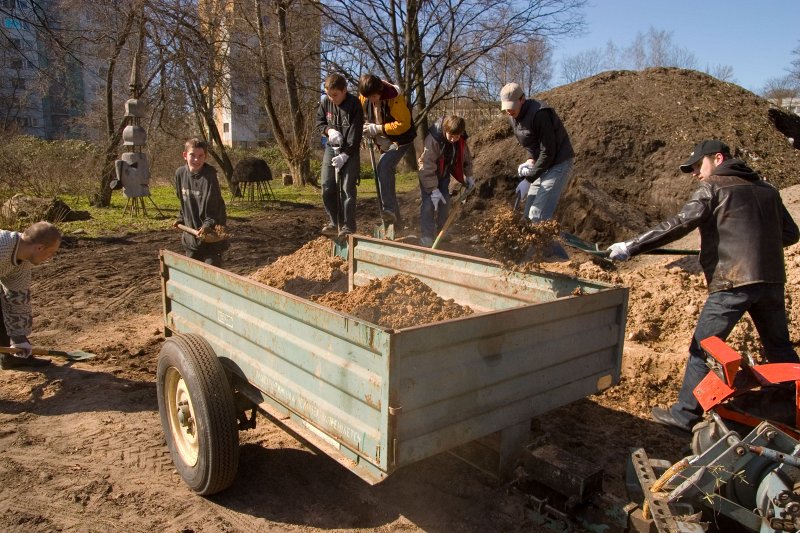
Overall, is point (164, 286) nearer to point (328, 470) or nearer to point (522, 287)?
point (328, 470)

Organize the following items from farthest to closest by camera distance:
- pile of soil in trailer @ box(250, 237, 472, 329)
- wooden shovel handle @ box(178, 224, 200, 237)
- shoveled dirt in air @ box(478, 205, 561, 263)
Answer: wooden shovel handle @ box(178, 224, 200, 237)
shoveled dirt in air @ box(478, 205, 561, 263)
pile of soil in trailer @ box(250, 237, 472, 329)

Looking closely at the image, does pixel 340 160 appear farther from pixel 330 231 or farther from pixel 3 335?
pixel 3 335

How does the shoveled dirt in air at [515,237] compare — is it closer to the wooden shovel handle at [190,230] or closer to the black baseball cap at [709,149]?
the black baseball cap at [709,149]

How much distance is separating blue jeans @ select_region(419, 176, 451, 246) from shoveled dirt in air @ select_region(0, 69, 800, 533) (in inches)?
35.9

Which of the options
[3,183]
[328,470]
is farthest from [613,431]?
[3,183]

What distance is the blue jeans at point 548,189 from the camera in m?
6.01

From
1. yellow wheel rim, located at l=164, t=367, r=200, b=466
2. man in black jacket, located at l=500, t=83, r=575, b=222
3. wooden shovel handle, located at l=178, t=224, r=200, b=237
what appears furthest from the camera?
man in black jacket, located at l=500, t=83, r=575, b=222

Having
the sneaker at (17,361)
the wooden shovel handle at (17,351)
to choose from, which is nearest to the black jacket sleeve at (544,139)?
the wooden shovel handle at (17,351)

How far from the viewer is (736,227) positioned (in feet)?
11.5

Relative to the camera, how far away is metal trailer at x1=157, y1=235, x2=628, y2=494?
2.33 meters

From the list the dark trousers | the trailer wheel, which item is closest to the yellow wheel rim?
the trailer wheel

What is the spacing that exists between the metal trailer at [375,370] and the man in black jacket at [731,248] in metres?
0.81

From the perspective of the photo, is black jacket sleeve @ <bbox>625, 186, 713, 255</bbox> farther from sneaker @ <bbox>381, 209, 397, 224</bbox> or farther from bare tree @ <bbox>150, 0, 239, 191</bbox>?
bare tree @ <bbox>150, 0, 239, 191</bbox>

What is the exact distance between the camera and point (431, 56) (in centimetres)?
2170
